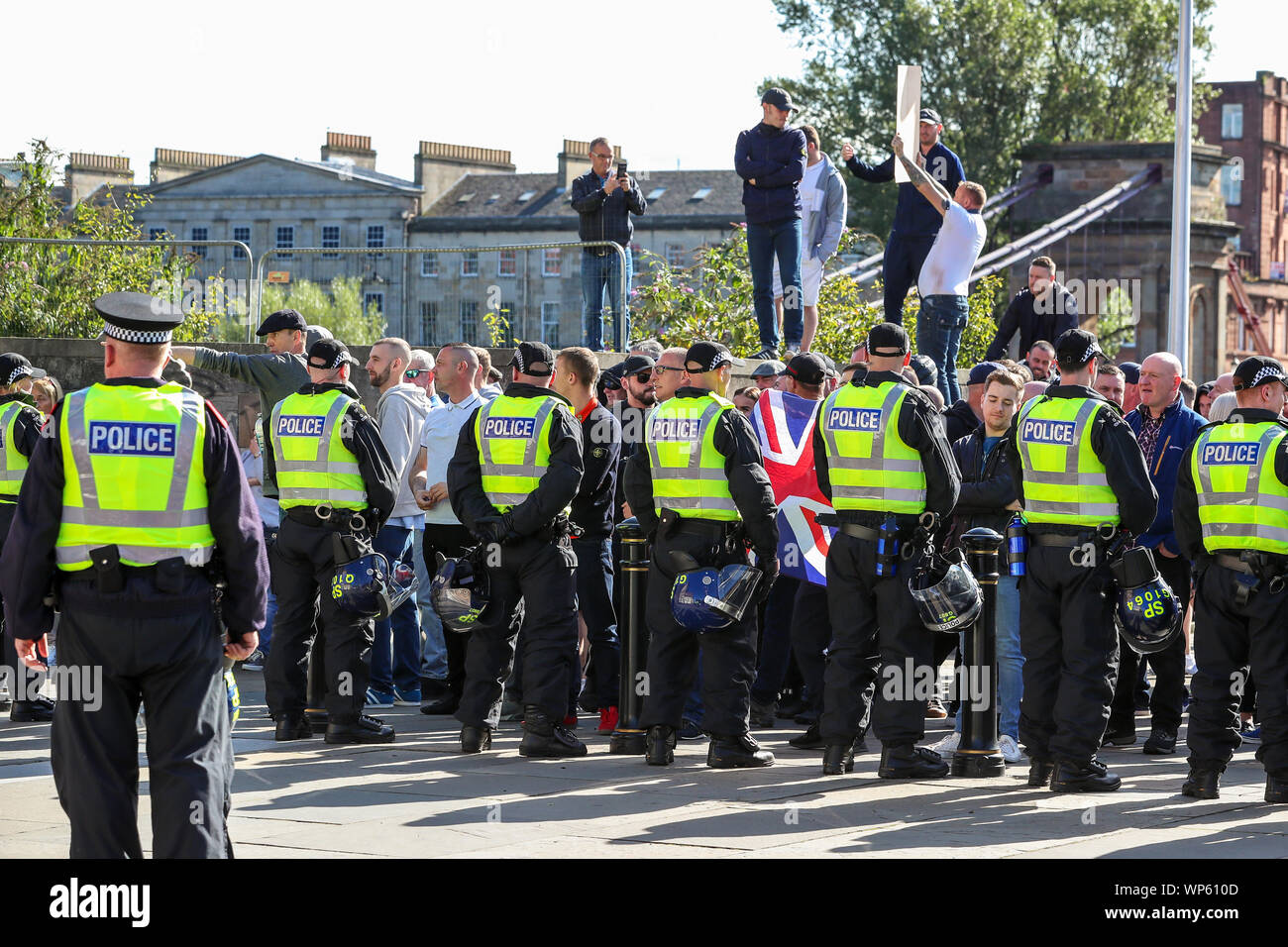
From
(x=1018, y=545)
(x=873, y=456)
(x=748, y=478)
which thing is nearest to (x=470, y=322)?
(x=748, y=478)

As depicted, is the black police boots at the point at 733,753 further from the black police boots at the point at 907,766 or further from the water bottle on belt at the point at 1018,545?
the water bottle on belt at the point at 1018,545

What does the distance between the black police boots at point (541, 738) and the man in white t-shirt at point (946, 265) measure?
5.54 meters

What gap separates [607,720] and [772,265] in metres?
5.22

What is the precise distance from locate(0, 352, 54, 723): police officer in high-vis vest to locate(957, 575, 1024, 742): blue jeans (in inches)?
209

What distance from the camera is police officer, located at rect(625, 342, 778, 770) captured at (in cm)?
906

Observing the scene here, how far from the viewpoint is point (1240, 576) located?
27.4 ft

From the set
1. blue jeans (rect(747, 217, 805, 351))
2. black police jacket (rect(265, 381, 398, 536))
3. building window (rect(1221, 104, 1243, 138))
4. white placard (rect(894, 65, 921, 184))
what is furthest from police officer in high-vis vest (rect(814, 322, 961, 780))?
building window (rect(1221, 104, 1243, 138))

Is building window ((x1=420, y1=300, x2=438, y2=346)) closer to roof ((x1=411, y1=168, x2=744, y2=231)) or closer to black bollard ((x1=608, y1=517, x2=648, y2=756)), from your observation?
black bollard ((x1=608, y1=517, x2=648, y2=756))

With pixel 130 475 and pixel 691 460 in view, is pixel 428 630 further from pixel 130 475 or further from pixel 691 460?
pixel 130 475

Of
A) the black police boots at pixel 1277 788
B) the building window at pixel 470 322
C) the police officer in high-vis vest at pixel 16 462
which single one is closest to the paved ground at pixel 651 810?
the black police boots at pixel 1277 788

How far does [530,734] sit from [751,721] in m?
1.82

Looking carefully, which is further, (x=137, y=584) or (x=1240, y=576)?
(x=1240, y=576)

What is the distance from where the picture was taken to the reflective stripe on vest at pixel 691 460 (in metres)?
9.09

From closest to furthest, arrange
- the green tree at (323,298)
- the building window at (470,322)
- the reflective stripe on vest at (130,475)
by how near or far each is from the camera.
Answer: the reflective stripe on vest at (130,475) → the green tree at (323,298) → the building window at (470,322)
